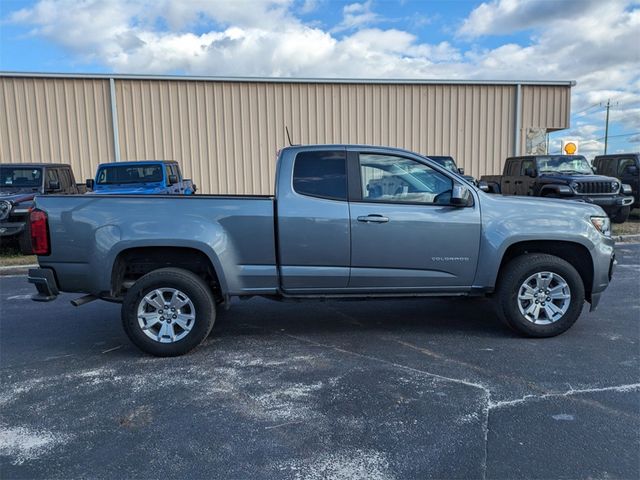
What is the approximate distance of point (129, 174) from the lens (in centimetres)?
1239

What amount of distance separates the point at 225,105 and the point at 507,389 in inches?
620

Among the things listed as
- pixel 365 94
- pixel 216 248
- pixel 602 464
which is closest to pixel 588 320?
pixel 602 464

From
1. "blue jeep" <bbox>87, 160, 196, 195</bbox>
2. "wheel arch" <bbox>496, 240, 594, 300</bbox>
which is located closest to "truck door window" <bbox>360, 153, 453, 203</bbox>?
"wheel arch" <bbox>496, 240, 594, 300</bbox>

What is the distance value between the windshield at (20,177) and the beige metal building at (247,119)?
6.80 metres

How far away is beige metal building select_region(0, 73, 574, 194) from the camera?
1686 cm

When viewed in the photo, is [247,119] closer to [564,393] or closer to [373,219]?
[373,219]

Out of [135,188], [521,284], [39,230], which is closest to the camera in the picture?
[39,230]

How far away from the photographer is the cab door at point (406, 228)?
462 centimetres

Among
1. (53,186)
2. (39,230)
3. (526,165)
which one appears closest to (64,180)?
(53,186)

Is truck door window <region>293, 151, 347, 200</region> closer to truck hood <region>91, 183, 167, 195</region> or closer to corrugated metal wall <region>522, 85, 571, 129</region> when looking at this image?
truck hood <region>91, 183, 167, 195</region>

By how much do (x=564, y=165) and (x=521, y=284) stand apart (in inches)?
385

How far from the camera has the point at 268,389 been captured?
3842 mm

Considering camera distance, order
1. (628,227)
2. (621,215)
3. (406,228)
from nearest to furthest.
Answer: (406,228)
(621,215)
(628,227)

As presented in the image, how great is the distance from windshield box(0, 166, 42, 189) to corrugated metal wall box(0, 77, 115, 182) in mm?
6871
